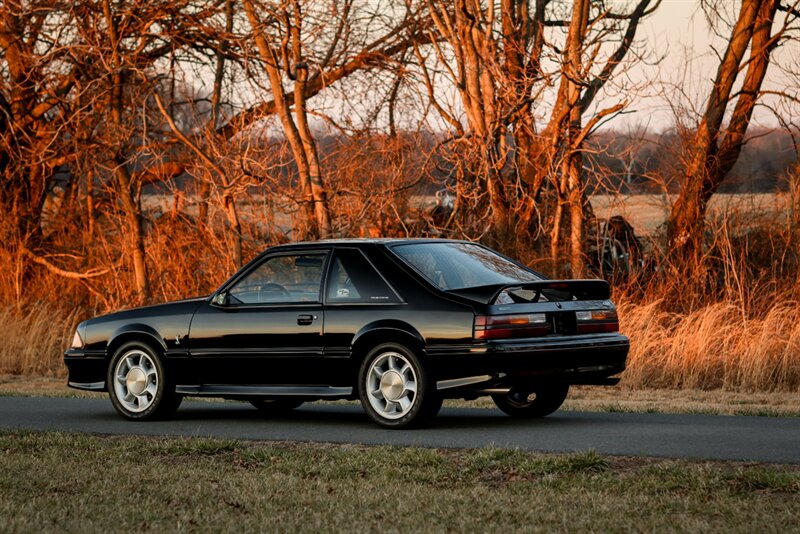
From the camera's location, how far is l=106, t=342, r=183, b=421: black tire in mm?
12289

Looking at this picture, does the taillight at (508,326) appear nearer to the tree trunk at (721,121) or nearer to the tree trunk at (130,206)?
the tree trunk at (721,121)

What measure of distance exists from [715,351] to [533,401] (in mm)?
5563

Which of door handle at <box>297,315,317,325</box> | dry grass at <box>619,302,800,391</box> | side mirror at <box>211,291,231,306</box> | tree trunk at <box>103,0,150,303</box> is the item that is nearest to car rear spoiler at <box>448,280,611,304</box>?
door handle at <box>297,315,317,325</box>

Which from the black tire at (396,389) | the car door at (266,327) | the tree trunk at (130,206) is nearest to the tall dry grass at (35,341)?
the tree trunk at (130,206)

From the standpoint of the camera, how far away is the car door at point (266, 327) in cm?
1154

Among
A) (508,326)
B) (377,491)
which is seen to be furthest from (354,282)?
(377,491)

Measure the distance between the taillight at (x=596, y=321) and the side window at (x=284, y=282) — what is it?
2208 millimetres

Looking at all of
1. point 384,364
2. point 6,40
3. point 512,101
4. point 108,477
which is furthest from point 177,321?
point 6,40

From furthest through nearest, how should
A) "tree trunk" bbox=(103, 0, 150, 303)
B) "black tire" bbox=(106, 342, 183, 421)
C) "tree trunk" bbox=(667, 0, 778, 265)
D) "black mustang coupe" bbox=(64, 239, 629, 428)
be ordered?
"tree trunk" bbox=(103, 0, 150, 303) < "tree trunk" bbox=(667, 0, 778, 265) < "black tire" bbox=(106, 342, 183, 421) < "black mustang coupe" bbox=(64, 239, 629, 428)

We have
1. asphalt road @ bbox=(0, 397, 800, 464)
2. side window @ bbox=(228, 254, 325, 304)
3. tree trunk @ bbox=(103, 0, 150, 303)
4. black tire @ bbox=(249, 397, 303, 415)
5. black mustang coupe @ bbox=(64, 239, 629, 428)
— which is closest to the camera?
asphalt road @ bbox=(0, 397, 800, 464)

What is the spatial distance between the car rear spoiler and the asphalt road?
1.07m

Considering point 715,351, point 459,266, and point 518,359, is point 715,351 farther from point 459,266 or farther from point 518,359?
point 518,359

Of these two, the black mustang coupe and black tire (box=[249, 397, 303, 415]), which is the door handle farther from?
black tire (box=[249, 397, 303, 415])

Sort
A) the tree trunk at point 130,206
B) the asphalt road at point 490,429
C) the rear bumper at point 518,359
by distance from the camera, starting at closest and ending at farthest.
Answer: the asphalt road at point 490,429 < the rear bumper at point 518,359 < the tree trunk at point 130,206
